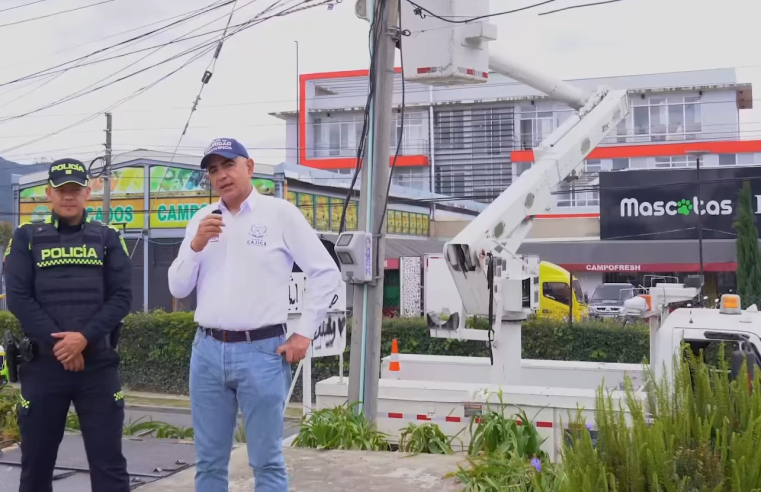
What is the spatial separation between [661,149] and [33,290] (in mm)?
56467

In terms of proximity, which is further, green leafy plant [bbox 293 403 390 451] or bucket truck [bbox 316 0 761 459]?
bucket truck [bbox 316 0 761 459]

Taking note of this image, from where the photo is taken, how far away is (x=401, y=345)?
15.5m

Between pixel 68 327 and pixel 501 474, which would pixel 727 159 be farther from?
pixel 68 327

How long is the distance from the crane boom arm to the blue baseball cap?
5.13m

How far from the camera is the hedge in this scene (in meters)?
14.3

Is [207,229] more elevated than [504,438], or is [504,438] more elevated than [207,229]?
[207,229]

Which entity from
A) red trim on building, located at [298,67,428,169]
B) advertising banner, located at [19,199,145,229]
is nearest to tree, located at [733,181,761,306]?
advertising banner, located at [19,199,145,229]

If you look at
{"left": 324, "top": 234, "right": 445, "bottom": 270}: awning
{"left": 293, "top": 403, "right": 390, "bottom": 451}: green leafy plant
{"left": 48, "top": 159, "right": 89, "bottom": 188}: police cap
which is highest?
{"left": 324, "top": 234, "right": 445, "bottom": 270}: awning

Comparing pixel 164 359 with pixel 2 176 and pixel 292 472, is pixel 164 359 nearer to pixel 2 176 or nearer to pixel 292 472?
pixel 292 472

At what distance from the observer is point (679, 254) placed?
1374 inches

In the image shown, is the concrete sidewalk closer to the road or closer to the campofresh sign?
the road

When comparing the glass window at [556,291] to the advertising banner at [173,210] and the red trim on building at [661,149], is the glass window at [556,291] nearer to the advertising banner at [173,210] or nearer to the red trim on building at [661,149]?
the advertising banner at [173,210]

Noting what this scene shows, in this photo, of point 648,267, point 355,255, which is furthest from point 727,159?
point 355,255

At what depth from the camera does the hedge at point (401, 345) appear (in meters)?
14.3
